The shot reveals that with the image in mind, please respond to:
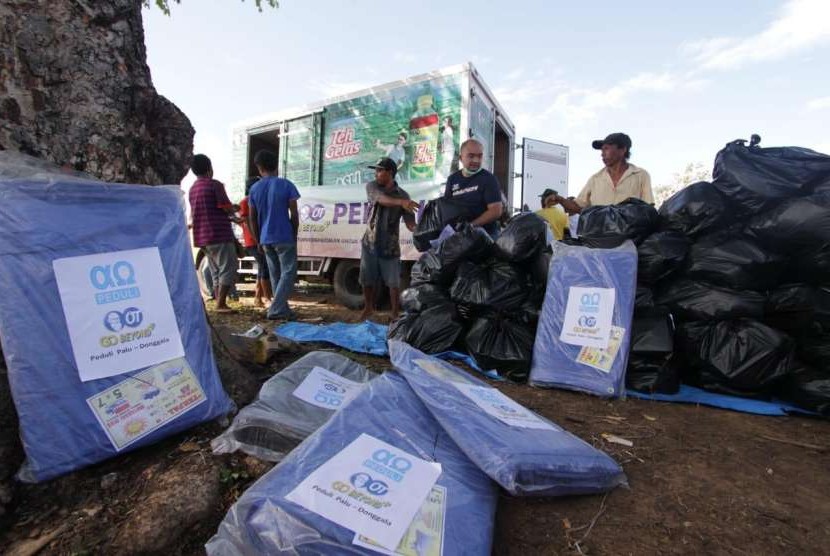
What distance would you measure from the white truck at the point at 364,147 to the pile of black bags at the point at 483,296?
2002mm

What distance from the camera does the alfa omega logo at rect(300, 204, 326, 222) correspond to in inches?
224

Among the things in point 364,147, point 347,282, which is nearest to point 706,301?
point 347,282

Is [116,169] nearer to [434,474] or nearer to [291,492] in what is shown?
[291,492]

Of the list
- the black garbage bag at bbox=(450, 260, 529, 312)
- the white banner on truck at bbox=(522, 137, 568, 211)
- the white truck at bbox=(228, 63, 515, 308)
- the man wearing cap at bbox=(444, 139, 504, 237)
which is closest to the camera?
the black garbage bag at bbox=(450, 260, 529, 312)

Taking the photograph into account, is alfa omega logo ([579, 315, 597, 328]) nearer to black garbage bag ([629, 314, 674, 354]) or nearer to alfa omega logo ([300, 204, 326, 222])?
black garbage bag ([629, 314, 674, 354])

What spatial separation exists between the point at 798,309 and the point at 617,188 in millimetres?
1495

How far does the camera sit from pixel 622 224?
2.45m

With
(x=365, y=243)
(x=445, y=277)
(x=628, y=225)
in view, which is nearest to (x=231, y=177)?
(x=365, y=243)

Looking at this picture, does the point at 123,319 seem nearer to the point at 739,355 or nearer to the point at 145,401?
the point at 145,401

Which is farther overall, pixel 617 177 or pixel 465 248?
pixel 617 177

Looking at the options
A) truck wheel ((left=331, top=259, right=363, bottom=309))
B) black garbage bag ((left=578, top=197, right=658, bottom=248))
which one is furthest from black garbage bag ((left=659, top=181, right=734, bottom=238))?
truck wheel ((left=331, top=259, right=363, bottom=309))

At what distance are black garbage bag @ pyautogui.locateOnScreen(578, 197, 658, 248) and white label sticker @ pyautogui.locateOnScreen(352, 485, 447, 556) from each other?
6.09ft

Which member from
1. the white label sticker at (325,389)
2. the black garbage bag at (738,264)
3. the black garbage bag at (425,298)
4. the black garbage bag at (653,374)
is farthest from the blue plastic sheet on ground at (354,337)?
the black garbage bag at (738,264)

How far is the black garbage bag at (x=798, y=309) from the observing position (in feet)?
6.75
